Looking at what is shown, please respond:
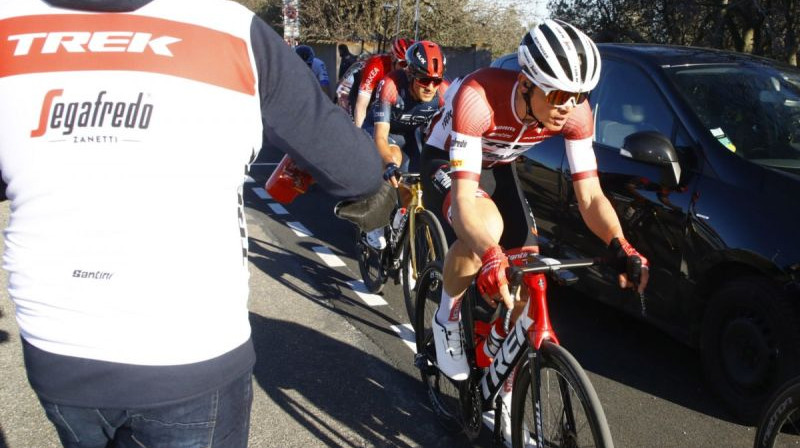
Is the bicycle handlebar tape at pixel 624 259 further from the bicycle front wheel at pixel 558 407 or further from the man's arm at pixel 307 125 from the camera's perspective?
the man's arm at pixel 307 125

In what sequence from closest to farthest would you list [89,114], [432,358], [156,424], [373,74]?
[89,114] → [156,424] → [432,358] → [373,74]

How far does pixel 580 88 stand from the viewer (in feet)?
9.48

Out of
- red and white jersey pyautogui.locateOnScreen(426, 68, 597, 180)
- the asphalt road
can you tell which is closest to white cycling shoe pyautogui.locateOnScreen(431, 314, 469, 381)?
the asphalt road

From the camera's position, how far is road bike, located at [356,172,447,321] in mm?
4770

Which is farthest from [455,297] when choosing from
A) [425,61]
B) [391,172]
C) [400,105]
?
[400,105]

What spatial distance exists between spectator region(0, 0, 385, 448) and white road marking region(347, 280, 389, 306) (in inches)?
156

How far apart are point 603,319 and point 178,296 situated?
4234 millimetres

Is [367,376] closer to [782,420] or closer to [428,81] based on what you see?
[782,420]

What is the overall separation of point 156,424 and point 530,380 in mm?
1630

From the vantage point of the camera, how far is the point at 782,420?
2543 mm

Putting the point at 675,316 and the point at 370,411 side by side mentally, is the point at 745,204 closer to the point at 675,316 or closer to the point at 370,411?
the point at 675,316

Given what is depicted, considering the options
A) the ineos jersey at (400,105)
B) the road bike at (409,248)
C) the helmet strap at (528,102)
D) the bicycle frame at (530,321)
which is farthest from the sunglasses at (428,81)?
the bicycle frame at (530,321)

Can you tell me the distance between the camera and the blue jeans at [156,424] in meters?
1.42

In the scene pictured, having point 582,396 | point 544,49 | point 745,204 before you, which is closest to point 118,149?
point 582,396
